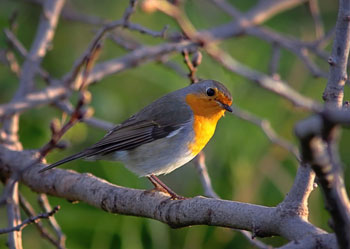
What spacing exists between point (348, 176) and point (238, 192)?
1288 millimetres

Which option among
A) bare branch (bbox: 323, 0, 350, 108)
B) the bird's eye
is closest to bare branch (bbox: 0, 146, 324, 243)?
bare branch (bbox: 323, 0, 350, 108)

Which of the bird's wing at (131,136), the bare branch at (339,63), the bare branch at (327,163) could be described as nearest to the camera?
the bare branch at (327,163)

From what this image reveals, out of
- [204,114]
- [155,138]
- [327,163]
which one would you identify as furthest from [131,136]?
[327,163]

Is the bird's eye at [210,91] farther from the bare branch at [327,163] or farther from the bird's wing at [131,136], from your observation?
the bare branch at [327,163]

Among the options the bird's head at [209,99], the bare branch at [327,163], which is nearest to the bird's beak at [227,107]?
the bird's head at [209,99]

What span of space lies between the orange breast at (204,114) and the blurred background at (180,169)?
1.91 feet

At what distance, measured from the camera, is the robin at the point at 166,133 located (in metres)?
3.91

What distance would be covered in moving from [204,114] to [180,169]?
1294mm

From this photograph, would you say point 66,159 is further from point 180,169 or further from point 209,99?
point 180,169

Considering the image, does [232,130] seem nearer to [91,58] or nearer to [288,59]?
[288,59]

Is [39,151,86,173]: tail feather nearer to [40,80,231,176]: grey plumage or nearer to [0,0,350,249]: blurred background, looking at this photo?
[40,80,231,176]: grey plumage

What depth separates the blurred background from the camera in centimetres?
454

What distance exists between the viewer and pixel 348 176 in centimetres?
521

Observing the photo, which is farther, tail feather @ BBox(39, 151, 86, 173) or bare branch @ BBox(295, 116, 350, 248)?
tail feather @ BBox(39, 151, 86, 173)
